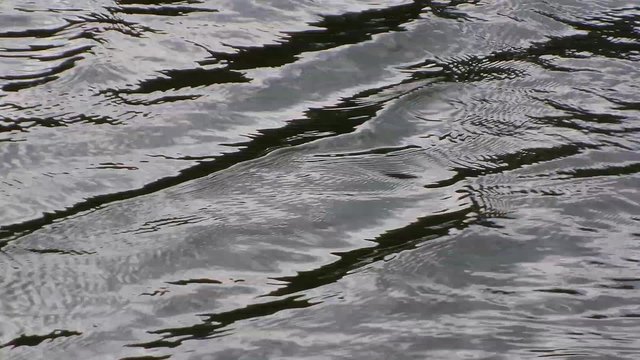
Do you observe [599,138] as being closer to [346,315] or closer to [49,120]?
[346,315]

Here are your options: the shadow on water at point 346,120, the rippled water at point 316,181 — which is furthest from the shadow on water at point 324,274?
the shadow on water at point 346,120

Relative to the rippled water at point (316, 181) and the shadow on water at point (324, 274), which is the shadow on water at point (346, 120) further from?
the shadow on water at point (324, 274)

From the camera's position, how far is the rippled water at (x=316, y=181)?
3.25m

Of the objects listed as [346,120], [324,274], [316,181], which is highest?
[346,120]

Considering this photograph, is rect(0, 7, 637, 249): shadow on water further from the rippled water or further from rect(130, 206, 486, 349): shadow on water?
rect(130, 206, 486, 349): shadow on water

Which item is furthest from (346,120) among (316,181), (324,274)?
(324,274)

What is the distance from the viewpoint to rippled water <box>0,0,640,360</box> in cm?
325

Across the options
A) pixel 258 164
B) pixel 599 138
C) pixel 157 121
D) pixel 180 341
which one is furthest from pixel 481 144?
pixel 180 341

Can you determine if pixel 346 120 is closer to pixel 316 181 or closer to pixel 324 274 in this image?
pixel 316 181

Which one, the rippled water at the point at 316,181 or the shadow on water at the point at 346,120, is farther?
the shadow on water at the point at 346,120

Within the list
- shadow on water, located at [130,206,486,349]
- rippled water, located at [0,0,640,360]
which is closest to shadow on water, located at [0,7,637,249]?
rippled water, located at [0,0,640,360]

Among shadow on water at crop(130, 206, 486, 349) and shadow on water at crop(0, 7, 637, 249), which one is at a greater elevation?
shadow on water at crop(0, 7, 637, 249)

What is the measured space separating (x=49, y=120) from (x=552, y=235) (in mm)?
2340

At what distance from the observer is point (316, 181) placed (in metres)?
4.21
